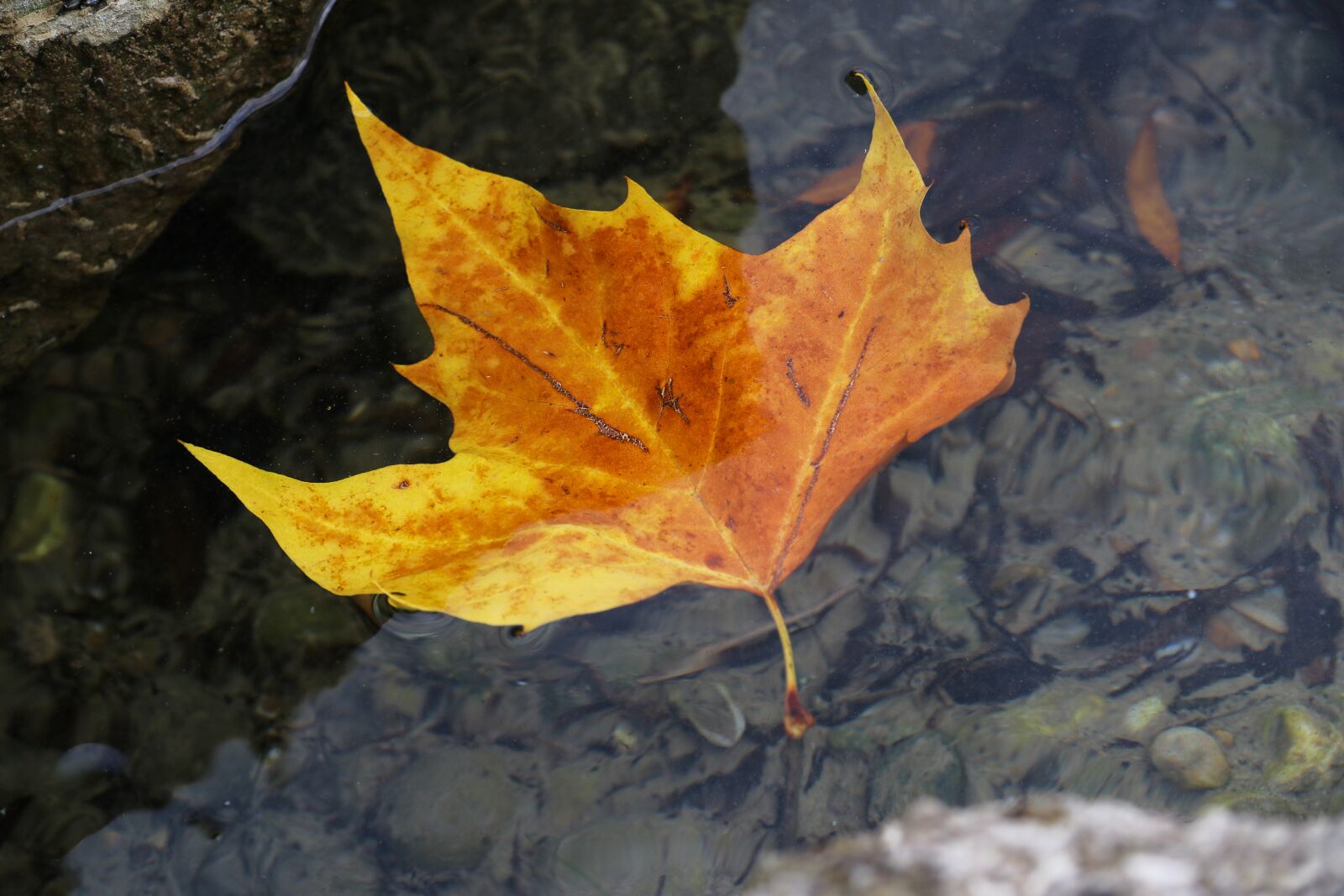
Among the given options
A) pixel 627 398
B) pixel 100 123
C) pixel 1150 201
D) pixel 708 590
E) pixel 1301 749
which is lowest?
pixel 1301 749

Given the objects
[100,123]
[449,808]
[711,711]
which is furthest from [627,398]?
[100,123]

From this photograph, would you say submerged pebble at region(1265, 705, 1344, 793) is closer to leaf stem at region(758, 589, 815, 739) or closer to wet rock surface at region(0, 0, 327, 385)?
leaf stem at region(758, 589, 815, 739)

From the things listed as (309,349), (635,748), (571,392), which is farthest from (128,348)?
(635,748)

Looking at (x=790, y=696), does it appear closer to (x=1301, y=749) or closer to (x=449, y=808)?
(x=449, y=808)

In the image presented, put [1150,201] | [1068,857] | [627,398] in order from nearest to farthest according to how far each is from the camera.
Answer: [1068,857], [627,398], [1150,201]

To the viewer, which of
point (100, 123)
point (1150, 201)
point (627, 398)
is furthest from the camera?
point (1150, 201)

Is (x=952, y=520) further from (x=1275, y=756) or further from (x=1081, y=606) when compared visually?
(x=1275, y=756)

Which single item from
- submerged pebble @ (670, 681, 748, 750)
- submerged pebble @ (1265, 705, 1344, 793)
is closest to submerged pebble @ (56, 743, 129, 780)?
submerged pebble @ (670, 681, 748, 750)

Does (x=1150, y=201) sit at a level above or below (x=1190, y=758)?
above
